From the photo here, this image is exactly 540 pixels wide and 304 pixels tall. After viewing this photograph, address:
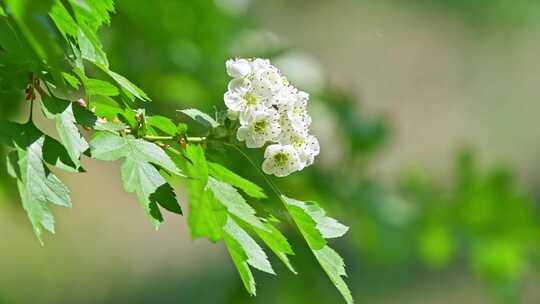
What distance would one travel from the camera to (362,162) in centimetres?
249

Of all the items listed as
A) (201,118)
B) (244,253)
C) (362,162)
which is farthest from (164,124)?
(362,162)

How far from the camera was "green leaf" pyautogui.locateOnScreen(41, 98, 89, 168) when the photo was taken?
95 cm

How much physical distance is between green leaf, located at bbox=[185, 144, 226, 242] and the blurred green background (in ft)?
2.73

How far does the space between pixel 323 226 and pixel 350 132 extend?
1380 millimetres

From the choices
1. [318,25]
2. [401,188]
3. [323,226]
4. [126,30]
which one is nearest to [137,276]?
[401,188]

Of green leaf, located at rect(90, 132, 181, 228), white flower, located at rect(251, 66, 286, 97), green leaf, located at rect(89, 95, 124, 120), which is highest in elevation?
white flower, located at rect(251, 66, 286, 97)

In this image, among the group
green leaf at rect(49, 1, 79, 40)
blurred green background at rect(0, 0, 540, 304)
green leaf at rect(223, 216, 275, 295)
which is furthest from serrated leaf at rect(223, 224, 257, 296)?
blurred green background at rect(0, 0, 540, 304)

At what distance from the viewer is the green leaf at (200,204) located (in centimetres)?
100

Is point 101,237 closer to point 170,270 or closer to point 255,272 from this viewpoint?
point 170,270

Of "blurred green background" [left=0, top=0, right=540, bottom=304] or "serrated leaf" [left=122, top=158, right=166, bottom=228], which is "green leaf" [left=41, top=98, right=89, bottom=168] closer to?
"serrated leaf" [left=122, top=158, right=166, bottom=228]

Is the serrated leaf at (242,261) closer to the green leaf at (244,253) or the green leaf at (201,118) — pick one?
the green leaf at (244,253)

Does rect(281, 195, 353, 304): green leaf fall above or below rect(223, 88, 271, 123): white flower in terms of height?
below

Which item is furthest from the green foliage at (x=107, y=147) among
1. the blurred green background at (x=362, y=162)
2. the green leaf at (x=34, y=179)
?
the blurred green background at (x=362, y=162)

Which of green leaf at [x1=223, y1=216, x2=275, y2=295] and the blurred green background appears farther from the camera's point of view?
the blurred green background
